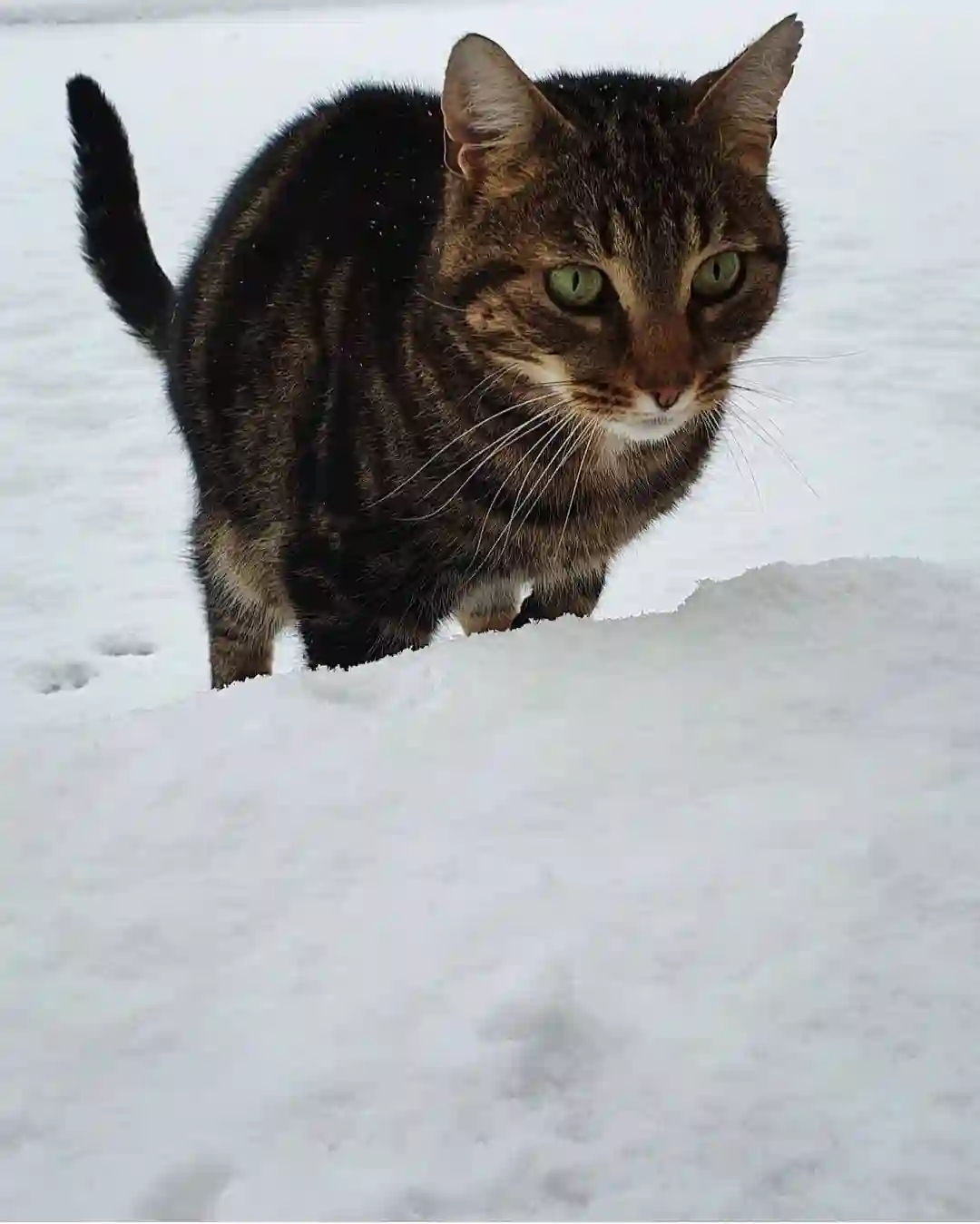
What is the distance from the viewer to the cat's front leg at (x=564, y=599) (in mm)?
2102

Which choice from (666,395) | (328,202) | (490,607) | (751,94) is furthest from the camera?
(490,607)

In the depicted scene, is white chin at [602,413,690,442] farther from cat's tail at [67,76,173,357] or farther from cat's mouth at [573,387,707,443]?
cat's tail at [67,76,173,357]

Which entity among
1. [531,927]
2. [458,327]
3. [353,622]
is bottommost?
[353,622]

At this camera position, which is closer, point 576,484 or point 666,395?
point 666,395

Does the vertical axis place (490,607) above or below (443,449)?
below

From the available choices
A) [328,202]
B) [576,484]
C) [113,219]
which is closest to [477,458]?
[576,484]

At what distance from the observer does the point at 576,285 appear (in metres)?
1.57

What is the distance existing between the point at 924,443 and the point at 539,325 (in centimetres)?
221

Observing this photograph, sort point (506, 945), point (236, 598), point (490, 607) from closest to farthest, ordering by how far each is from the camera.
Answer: point (506, 945) < point (490, 607) < point (236, 598)

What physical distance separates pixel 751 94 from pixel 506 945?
1.25m

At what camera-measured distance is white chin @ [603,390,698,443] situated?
60.5 inches

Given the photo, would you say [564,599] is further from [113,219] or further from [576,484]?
[113,219]

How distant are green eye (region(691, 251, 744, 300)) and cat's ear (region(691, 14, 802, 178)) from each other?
0.15m

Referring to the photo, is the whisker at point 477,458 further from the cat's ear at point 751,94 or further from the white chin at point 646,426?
the cat's ear at point 751,94
